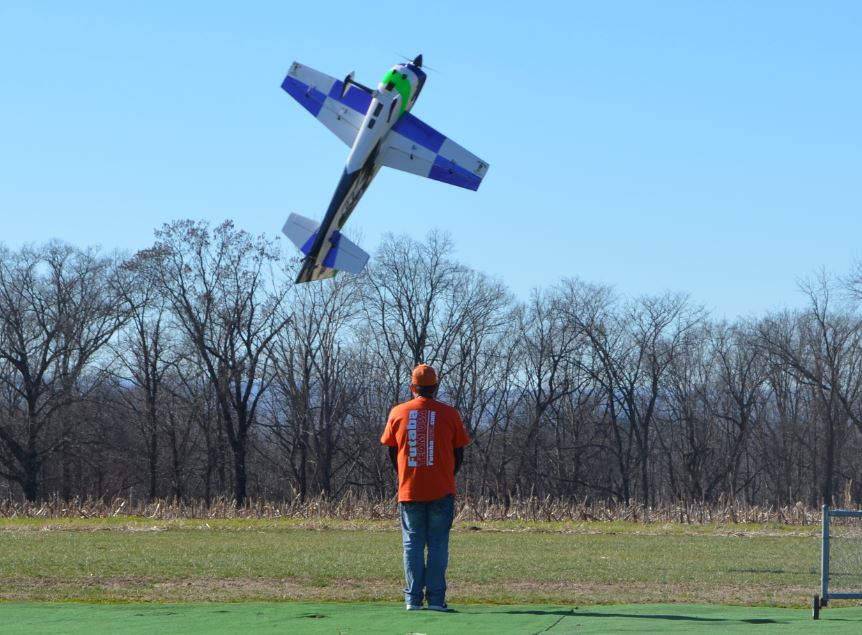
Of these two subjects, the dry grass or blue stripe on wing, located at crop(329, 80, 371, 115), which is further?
the dry grass

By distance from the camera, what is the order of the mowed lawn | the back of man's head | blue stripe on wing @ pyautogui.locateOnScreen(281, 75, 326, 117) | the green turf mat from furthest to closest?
blue stripe on wing @ pyautogui.locateOnScreen(281, 75, 326, 117)
the mowed lawn
the back of man's head
the green turf mat

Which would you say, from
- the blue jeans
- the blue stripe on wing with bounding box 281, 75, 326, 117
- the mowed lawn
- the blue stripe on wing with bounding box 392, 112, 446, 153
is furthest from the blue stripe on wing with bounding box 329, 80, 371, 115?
the blue jeans

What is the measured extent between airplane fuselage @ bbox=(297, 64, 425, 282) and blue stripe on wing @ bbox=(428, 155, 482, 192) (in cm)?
100

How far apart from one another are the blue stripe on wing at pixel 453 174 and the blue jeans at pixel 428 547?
10.8m

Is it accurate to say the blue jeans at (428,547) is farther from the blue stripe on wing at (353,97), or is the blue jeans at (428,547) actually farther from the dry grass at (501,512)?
the dry grass at (501,512)

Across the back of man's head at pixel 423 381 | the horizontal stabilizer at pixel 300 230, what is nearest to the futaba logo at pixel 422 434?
the back of man's head at pixel 423 381

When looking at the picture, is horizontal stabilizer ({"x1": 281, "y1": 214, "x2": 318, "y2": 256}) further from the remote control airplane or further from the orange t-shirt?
the orange t-shirt

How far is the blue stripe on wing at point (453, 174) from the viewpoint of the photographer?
63.1 feet

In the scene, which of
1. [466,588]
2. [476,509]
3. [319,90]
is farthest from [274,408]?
[466,588]

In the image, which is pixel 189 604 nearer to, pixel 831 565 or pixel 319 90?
pixel 831 565

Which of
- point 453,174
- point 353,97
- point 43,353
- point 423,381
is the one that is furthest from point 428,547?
point 43,353

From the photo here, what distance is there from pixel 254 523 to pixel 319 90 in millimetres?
9903

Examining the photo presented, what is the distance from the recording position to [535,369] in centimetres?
6100

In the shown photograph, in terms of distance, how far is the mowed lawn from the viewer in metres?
10.7
